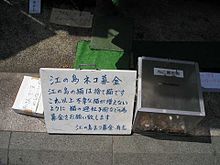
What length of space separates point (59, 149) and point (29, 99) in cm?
81

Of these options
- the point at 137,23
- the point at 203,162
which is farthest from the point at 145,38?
the point at 203,162

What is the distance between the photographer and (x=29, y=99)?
4.97 m

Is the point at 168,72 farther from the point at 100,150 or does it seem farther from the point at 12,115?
the point at 12,115

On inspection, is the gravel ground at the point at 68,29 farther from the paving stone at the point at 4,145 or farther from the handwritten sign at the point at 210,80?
the paving stone at the point at 4,145

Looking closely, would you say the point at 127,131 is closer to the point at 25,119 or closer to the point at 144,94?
the point at 144,94

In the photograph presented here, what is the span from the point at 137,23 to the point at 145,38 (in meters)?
0.34

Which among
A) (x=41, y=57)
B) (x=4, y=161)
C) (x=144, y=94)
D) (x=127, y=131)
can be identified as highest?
(x=41, y=57)

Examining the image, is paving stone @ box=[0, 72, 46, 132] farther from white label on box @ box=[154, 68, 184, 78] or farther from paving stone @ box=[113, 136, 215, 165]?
white label on box @ box=[154, 68, 184, 78]

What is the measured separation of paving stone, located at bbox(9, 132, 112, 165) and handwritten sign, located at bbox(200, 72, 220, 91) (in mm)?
1684

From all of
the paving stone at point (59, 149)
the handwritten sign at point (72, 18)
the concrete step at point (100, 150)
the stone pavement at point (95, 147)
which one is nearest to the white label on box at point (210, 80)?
the stone pavement at point (95, 147)

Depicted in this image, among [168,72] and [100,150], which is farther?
[100,150]

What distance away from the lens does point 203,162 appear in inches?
187

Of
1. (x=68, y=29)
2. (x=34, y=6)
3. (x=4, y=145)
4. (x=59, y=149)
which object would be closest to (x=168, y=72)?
(x=59, y=149)

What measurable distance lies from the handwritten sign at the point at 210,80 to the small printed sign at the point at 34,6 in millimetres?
2886
